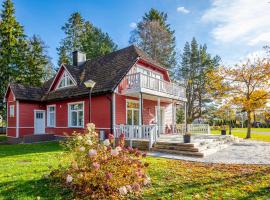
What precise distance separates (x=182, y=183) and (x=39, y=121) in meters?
16.6

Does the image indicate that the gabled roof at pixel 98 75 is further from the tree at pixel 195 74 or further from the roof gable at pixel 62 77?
the tree at pixel 195 74

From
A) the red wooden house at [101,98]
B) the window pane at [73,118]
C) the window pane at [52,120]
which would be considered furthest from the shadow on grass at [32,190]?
the window pane at [52,120]

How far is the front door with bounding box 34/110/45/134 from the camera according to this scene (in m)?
19.0

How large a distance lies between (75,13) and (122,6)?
2709 centimetres

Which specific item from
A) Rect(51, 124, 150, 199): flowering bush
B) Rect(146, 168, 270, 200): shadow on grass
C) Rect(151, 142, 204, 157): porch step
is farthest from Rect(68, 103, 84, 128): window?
Rect(146, 168, 270, 200): shadow on grass

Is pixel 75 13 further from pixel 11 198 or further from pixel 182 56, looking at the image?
pixel 11 198

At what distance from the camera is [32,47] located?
28.4 metres

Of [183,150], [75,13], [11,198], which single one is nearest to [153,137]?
[183,150]

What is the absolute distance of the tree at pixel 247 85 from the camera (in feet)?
59.6

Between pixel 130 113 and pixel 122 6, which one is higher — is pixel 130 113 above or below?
below

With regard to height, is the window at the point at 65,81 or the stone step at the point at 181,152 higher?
the window at the point at 65,81

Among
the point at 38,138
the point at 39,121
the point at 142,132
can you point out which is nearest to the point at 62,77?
the point at 39,121

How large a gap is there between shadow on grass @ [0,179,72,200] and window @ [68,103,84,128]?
10.2 meters

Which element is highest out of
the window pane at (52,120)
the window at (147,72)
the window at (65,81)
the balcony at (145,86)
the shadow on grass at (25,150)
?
Answer: the window at (147,72)
